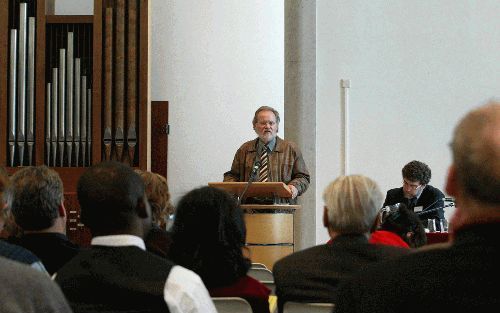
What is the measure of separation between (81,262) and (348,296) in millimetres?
1163

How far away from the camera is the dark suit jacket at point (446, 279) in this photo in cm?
129

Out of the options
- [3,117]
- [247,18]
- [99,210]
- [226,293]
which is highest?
[247,18]

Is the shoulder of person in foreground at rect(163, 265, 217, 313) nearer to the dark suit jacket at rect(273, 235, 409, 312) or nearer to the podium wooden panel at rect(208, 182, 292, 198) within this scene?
the dark suit jacket at rect(273, 235, 409, 312)

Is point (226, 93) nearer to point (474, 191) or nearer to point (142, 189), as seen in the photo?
point (142, 189)

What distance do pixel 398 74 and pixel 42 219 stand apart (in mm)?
6568

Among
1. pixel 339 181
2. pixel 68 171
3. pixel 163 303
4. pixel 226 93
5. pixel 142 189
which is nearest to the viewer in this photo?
pixel 163 303

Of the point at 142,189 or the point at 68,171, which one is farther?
the point at 68,171

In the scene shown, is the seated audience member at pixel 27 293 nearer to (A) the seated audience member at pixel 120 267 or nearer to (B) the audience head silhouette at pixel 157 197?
(A) the seated audience member at pixel 120 267

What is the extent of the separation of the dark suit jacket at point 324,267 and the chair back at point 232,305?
0.12 m

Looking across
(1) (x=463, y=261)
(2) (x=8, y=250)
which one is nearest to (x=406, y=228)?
(2) (x=8, y=250)

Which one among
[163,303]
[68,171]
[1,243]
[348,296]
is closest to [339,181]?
[163,303]

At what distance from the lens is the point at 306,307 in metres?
2.54

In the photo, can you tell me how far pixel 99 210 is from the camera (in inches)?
94.2

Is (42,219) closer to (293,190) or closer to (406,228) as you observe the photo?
(406,228)
